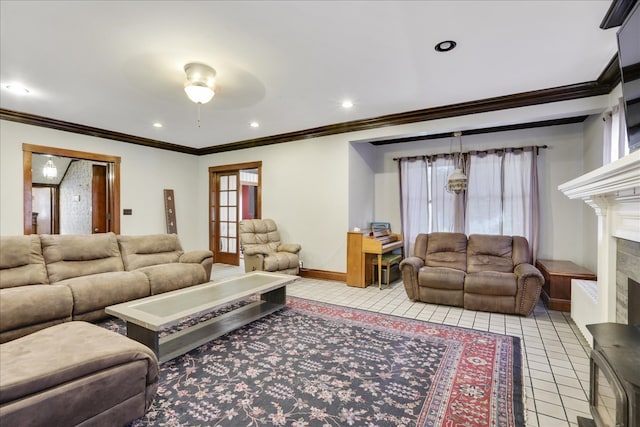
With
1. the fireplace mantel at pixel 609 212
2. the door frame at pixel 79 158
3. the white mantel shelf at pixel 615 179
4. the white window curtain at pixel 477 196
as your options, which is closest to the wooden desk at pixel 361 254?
the white window curtain at pixel 477 196

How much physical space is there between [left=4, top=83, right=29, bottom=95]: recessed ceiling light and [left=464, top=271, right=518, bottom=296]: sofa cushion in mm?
5584

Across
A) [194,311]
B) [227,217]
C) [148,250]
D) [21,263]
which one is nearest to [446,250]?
[194,311]

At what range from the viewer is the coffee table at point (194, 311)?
2.26 meters

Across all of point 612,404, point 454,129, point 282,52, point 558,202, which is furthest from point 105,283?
point 558,202

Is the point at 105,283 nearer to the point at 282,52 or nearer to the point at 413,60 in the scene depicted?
the point at 282,52

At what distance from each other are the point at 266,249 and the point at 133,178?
2988mm

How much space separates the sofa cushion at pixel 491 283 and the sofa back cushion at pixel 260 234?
308 cm

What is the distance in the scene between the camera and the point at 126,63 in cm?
284

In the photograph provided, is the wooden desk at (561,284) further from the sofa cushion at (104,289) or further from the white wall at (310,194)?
the sofa cushion at (104,289)

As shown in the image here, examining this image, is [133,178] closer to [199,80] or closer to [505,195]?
[199,80]

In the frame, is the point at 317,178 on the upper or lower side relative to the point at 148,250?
upper

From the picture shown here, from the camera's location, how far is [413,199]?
5297mm

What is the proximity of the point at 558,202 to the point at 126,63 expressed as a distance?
5666 mm

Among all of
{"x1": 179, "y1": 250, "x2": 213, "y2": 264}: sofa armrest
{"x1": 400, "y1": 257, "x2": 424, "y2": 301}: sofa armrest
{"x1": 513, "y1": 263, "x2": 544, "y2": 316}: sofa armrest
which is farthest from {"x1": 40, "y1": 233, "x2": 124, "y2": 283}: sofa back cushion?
{"x1": 513, "y1": 263, "x2": 544, "y2": 316}: sofa armrest
